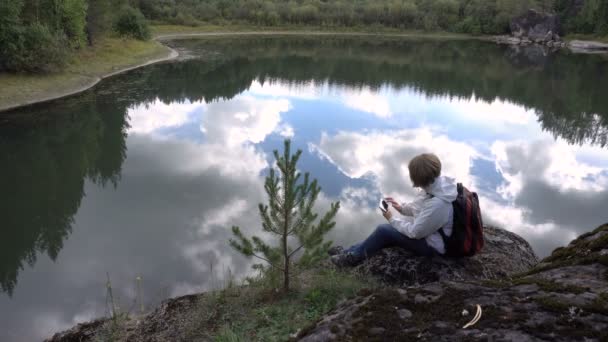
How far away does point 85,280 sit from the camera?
8.46 metres

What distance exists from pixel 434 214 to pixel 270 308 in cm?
244

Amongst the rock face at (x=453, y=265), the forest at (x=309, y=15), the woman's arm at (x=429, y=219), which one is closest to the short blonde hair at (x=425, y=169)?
the woman's arm at (x=429, y=219)

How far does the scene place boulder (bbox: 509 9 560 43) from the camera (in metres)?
92.5

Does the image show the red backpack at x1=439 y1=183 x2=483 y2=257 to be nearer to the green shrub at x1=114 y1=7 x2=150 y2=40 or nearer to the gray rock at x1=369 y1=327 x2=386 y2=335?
the gray rock at x1=369 y1=327 x2=386 y2=335

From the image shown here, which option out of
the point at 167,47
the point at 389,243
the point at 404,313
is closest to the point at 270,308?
the point at 389,243

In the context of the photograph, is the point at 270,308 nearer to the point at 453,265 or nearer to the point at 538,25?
the point at 453,265

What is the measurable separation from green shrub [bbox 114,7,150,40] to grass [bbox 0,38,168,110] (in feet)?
14.5

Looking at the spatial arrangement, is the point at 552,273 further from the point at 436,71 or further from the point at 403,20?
the point at 403,20

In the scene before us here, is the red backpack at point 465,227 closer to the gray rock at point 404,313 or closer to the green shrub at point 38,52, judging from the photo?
the gray rock at point 404,313

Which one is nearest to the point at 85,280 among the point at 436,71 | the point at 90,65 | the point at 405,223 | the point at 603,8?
the point at 405,223

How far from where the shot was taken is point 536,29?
307 feet

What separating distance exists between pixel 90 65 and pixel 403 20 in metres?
91.7

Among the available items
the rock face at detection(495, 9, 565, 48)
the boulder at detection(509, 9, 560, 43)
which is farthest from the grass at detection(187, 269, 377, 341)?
the boulder at detection(509, 9, 560, 43)

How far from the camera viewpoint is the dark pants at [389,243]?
517cm
